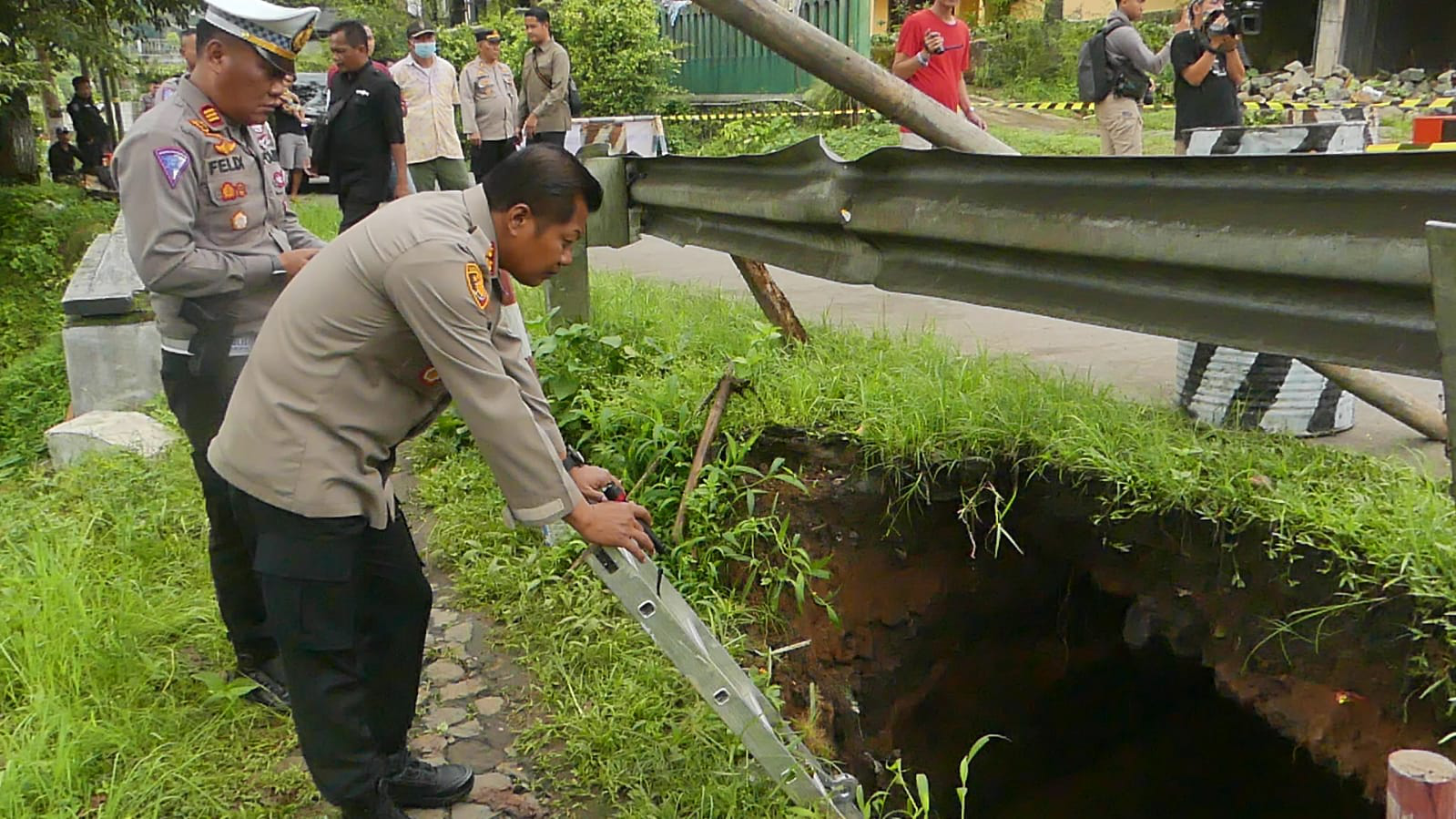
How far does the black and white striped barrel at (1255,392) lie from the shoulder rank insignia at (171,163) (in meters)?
3.11

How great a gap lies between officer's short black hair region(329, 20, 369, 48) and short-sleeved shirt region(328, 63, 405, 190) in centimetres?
14

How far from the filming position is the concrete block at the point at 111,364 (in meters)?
6.26

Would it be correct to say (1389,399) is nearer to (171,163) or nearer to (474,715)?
(474,715)

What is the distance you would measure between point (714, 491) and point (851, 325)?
Answer: 1824mm

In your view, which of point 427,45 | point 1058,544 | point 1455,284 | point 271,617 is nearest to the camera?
point 1455,284

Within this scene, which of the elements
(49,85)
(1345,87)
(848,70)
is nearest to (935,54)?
(848,70)

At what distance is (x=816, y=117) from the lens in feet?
54.0

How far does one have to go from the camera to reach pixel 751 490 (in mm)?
3562

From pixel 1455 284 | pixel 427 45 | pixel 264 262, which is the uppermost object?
pixel 427 45

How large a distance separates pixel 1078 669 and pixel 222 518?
3.33 m

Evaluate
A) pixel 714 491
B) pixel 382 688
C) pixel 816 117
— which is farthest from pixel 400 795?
pixel 816 117

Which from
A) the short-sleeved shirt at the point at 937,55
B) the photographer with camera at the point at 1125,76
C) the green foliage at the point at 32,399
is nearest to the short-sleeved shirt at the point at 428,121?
the green foliage at the point at 32,399

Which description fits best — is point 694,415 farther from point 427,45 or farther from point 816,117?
point 816,117

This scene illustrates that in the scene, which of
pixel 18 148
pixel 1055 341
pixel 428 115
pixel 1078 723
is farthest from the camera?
pixel 18 148
